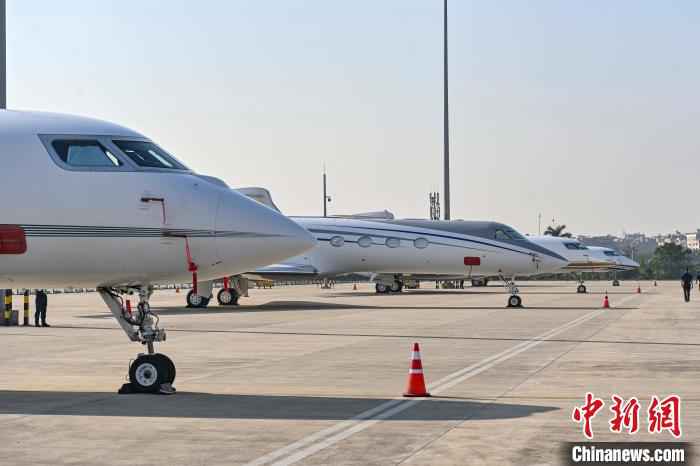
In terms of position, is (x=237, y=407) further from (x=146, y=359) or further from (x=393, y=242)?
(x=393, y=242)

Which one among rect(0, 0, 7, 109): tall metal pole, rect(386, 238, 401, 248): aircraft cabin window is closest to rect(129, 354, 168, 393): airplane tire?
rect(0, 0, 7, 109): tall metal pole

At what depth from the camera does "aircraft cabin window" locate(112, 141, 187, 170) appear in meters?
15.5

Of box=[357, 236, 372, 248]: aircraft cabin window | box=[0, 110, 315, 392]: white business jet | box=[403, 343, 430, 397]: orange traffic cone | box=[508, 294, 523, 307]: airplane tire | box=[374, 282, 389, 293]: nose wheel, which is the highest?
box=[357, 236, 372, 248]: aircraft cabin window

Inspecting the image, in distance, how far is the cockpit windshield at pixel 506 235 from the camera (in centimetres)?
5106

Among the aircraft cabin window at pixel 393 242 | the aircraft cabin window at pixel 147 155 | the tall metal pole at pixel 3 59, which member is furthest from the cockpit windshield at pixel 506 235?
the aircraft cabin window at pixel 147 155

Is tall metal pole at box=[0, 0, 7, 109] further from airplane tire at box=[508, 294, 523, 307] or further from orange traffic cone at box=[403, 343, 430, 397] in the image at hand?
Result: airplane tire at box=[508, 294, 523, 307]

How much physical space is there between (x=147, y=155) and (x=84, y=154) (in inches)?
32.7

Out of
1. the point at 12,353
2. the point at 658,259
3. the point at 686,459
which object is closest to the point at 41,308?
the point at 12,353

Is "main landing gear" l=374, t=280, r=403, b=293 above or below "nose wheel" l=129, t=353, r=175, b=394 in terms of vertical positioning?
above

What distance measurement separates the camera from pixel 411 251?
52625 mm

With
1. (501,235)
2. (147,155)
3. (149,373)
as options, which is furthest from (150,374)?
(501,235)

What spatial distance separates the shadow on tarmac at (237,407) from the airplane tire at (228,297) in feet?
105

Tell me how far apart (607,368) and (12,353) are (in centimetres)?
1194

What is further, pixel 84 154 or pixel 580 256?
pixel 580 256
